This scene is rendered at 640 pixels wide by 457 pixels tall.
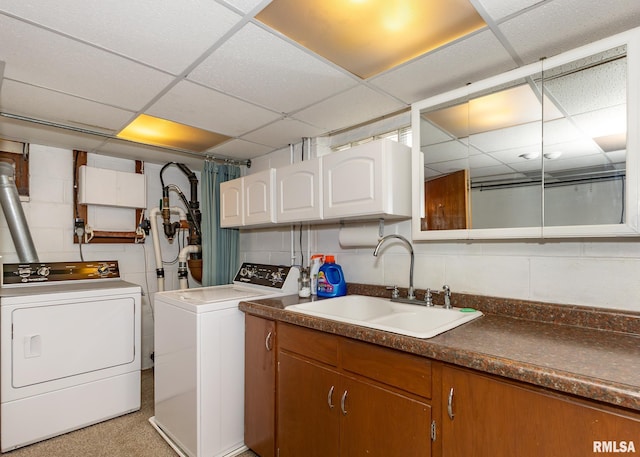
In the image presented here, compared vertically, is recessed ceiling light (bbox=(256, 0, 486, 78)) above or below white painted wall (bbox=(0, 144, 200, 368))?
above

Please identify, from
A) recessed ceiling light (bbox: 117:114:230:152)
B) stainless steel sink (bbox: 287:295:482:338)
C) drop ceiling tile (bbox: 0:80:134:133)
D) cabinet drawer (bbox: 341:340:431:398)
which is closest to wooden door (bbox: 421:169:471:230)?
stainless steel sink (bbox: 287:295:482:338)

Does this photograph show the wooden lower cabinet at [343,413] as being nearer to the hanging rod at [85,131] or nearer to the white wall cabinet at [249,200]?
the white wall cabinet at [249,200]

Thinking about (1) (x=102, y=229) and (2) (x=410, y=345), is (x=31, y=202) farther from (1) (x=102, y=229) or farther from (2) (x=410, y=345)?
(2) (x=410, y=345)

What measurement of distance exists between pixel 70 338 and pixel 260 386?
1462 millimetres

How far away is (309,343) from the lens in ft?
5.52

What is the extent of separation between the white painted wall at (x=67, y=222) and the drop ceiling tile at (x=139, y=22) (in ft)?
6.58

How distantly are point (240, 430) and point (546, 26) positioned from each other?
8.77 ft

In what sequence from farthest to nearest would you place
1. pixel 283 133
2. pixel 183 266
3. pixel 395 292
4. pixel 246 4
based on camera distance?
pixel 183 266 < pixel 283 133 < pixel 395 292 < pixel 246 4

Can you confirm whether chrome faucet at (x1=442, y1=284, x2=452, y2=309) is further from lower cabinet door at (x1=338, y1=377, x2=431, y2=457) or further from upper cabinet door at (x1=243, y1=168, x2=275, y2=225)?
upper cabinet door at (x1=243, y1=168, x2=275, y2=225)

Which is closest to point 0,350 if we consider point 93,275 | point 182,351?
point 93,275

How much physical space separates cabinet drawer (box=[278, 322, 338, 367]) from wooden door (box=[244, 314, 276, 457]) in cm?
10

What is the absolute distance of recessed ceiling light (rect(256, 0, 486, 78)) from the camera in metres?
1.24

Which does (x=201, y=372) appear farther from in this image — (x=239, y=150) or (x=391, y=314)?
(x=239, y=150)

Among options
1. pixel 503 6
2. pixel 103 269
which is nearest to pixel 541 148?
pixel 503 6
